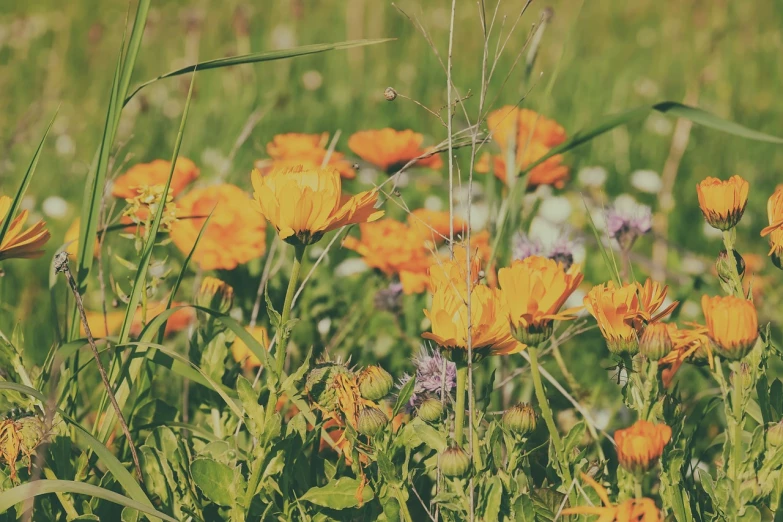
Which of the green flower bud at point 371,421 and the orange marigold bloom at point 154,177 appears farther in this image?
the orange marigold bloom at point 154,177

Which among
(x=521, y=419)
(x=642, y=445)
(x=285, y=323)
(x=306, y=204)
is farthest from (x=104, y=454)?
(x=642, y=445)

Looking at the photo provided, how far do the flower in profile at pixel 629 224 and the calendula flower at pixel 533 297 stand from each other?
767mm

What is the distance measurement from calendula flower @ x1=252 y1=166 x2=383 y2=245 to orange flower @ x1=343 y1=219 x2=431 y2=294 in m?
0.69

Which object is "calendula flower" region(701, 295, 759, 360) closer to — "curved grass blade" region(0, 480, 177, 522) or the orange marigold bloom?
"curved grass blade" region(0, 480, 177, 522)

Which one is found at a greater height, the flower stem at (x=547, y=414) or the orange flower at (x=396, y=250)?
the flower stem at (x=547, y=414)

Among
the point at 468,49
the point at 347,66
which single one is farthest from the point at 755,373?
the point at 468,49

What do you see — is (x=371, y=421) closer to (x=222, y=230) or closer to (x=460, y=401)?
(x=460, y=401)

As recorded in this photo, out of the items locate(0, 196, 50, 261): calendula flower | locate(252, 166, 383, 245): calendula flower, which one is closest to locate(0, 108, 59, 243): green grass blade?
locate(0, 196, 50, 261): calendula flower

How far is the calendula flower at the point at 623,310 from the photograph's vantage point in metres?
0.95

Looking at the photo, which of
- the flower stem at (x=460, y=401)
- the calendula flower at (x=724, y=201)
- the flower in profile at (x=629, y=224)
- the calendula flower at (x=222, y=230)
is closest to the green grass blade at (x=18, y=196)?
the calendula flower at (x=222, y=230)

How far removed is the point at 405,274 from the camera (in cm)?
169

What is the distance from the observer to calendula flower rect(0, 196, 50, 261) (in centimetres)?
108

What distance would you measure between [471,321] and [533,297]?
0.25 ft

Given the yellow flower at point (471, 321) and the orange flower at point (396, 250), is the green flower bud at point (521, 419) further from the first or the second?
the orange flower at point (396, 250)
